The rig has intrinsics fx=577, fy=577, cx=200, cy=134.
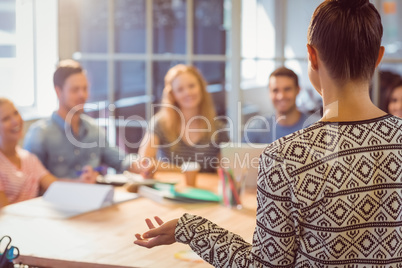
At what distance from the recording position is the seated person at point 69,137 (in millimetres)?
3240

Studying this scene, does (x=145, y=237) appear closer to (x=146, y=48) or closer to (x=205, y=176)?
(x=205, y=176)

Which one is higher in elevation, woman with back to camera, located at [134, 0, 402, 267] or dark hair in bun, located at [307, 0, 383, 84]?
dark hair in bun, located at [307, 0, 383, 84]

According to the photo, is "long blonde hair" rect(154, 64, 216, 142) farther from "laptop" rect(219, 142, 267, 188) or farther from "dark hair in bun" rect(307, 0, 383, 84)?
"dark hair in bun" rect(307, 0, 383, 84)

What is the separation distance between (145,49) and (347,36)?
126 inches

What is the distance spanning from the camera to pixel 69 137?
3.29m

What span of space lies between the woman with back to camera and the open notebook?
50.4 inches

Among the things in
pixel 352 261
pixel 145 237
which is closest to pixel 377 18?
pixel 352 261

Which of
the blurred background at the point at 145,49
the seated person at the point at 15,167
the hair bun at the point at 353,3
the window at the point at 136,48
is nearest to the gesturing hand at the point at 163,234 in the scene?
the hair bun at the point at 353,3

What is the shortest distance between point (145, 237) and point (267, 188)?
1.03 feet

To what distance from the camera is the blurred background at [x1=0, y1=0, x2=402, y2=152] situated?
382 centimetres

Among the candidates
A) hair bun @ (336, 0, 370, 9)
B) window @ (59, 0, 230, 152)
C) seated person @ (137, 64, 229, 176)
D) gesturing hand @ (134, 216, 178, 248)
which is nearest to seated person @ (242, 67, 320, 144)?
seated person @ (137, 64, 229, 176)

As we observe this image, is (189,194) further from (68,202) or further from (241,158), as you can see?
(68,202)

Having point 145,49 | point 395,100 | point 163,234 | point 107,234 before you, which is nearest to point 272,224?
point 163,234

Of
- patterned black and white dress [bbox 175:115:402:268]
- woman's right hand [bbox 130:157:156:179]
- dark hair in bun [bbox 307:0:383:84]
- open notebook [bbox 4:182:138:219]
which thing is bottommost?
Answer: open notebook [bbox 4:182:138:219]
